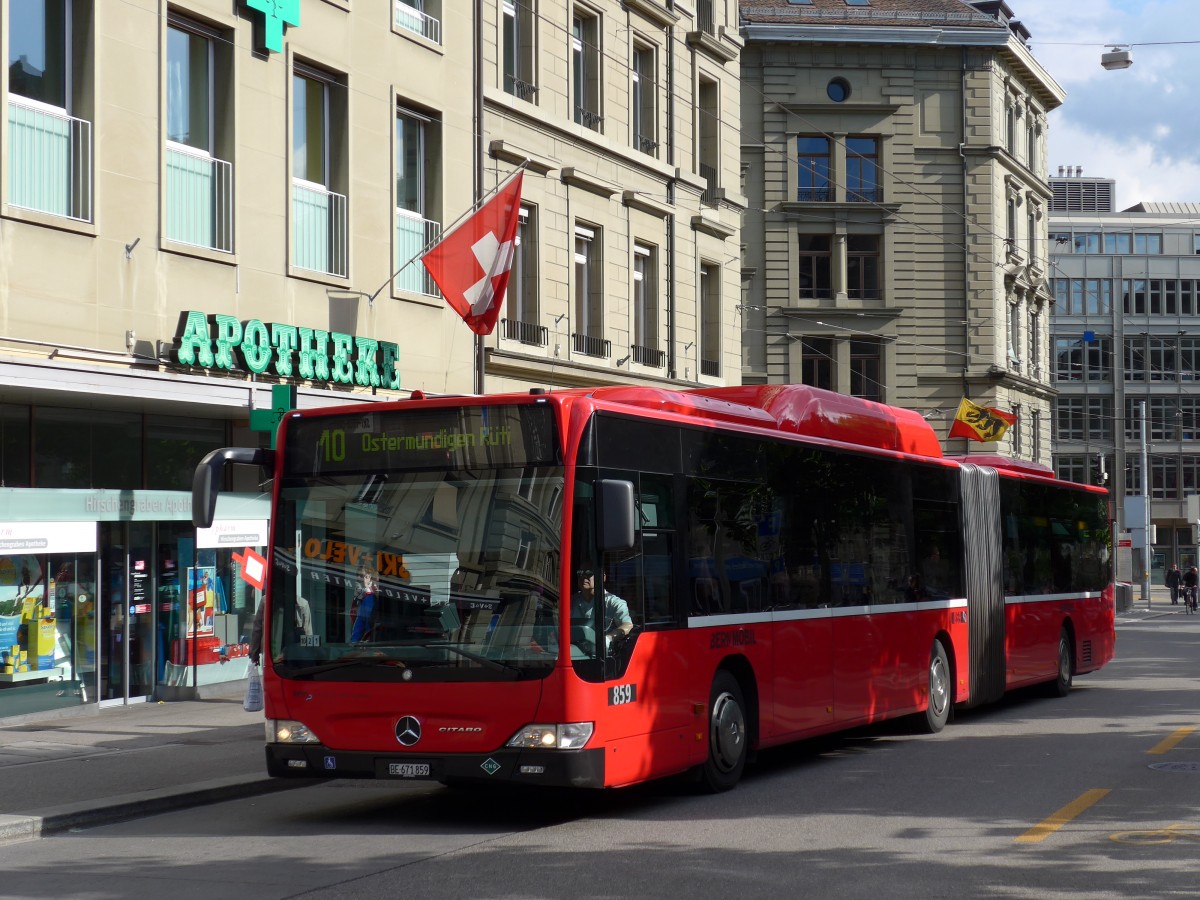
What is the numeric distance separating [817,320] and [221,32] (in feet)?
134

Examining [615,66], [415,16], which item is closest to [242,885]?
[415,16]

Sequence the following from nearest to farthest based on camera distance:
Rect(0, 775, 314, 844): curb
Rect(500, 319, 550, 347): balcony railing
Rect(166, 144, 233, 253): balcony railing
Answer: Rect(0, 775, 314, 844): curb, Rect(166, 144, 233, 253): balcony railing, Rect(500, 319, 550, 347): balcony railing

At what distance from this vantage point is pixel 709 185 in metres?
34.2

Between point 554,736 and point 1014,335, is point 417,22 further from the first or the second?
point 1014,335

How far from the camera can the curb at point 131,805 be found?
1048 cm

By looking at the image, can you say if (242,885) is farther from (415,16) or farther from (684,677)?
(415,16)

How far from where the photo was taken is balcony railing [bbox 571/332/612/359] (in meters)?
28.5

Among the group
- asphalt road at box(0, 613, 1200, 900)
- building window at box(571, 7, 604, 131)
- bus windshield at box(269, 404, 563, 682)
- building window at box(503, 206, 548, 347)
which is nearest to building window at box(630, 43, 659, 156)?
building window at box(571, 7, 604, 131)

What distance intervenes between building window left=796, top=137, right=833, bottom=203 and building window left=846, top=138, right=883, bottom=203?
762 mm

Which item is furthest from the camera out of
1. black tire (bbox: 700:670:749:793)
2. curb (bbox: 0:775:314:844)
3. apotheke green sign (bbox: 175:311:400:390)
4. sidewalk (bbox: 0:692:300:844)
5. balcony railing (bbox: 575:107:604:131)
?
balcony railing (bbox: 575:107:604:131)

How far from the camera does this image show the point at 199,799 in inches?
470

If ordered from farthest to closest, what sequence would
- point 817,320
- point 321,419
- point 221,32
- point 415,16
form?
point 817,320, point 415,16, point 221,32, point 321,419

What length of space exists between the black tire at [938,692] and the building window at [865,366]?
41.7 metres

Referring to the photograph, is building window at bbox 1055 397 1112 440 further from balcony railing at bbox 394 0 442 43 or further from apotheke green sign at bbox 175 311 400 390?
apotheke green sign at bbox 175 311 400 390
